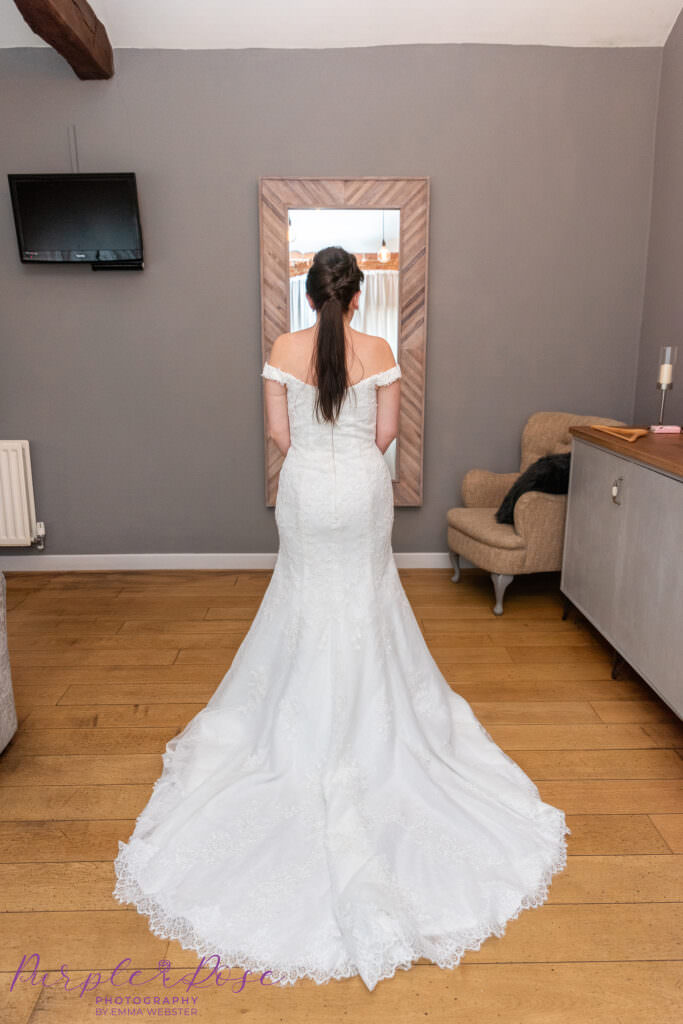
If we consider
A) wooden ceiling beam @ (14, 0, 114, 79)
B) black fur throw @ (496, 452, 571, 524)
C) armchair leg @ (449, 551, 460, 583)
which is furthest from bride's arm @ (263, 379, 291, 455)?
wooden ceiling beam @ (14, 0, 114, 79)

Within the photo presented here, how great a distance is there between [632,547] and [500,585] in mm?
1017

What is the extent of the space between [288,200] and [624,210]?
71.9 inches

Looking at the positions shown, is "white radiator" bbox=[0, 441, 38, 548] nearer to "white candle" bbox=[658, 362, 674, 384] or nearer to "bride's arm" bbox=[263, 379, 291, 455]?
"bride's arm" bbox=[263, 379, 291, 455]

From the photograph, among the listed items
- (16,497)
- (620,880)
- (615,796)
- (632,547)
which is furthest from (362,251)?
(620,880)

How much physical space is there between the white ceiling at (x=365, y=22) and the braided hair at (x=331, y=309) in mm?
2357

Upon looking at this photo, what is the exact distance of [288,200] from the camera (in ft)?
12.7

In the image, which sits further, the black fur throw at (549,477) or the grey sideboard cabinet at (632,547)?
the black fur throw at (549,477)

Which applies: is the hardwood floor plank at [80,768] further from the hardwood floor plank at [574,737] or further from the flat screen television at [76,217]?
the flat screen television at [76,217]

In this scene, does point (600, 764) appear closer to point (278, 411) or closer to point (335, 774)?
point (335, 774)

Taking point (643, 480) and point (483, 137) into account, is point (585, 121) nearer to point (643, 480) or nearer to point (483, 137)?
point (483, 137)

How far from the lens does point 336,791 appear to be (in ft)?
6.56

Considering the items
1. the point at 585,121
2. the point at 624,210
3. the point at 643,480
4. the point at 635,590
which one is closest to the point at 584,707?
the point at 635,590

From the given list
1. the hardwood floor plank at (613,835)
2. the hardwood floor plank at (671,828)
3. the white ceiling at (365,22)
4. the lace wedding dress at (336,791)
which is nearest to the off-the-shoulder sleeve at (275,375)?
the lace wedding dress at (336,791)

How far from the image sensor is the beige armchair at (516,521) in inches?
139
